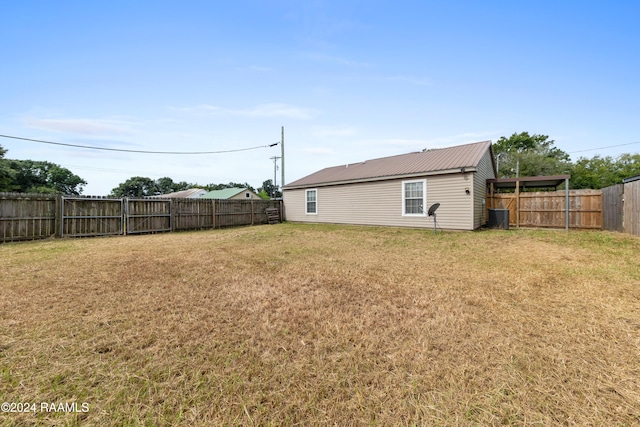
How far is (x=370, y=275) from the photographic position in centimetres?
430

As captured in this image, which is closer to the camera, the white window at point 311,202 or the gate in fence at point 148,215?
the gate in fence at point 148,215

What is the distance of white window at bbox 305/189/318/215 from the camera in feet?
51.4

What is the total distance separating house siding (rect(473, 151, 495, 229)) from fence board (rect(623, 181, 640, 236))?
3.99m

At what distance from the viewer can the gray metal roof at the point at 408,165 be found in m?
10.4

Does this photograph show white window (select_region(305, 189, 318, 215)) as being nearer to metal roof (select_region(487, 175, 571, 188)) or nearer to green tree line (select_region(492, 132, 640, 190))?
metal roof (select_region(487, 175, 571, 188))

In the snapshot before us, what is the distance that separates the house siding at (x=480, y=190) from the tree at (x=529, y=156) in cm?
2033

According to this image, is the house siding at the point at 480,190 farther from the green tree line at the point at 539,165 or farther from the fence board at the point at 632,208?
the green tree line at the point at 539,165

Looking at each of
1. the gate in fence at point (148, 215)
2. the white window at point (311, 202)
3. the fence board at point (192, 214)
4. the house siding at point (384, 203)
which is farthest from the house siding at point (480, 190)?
the gate in fence at point (148, 215)

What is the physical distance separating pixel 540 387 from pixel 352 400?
127 cm

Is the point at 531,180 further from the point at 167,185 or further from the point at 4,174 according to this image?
the point at 167,185

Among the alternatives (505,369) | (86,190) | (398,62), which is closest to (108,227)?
(505,369)

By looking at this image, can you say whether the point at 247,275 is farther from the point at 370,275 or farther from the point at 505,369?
the point at 505,369

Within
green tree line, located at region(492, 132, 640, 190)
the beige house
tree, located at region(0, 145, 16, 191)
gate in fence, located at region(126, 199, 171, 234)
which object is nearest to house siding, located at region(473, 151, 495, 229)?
the beige house

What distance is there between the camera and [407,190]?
11.5m
